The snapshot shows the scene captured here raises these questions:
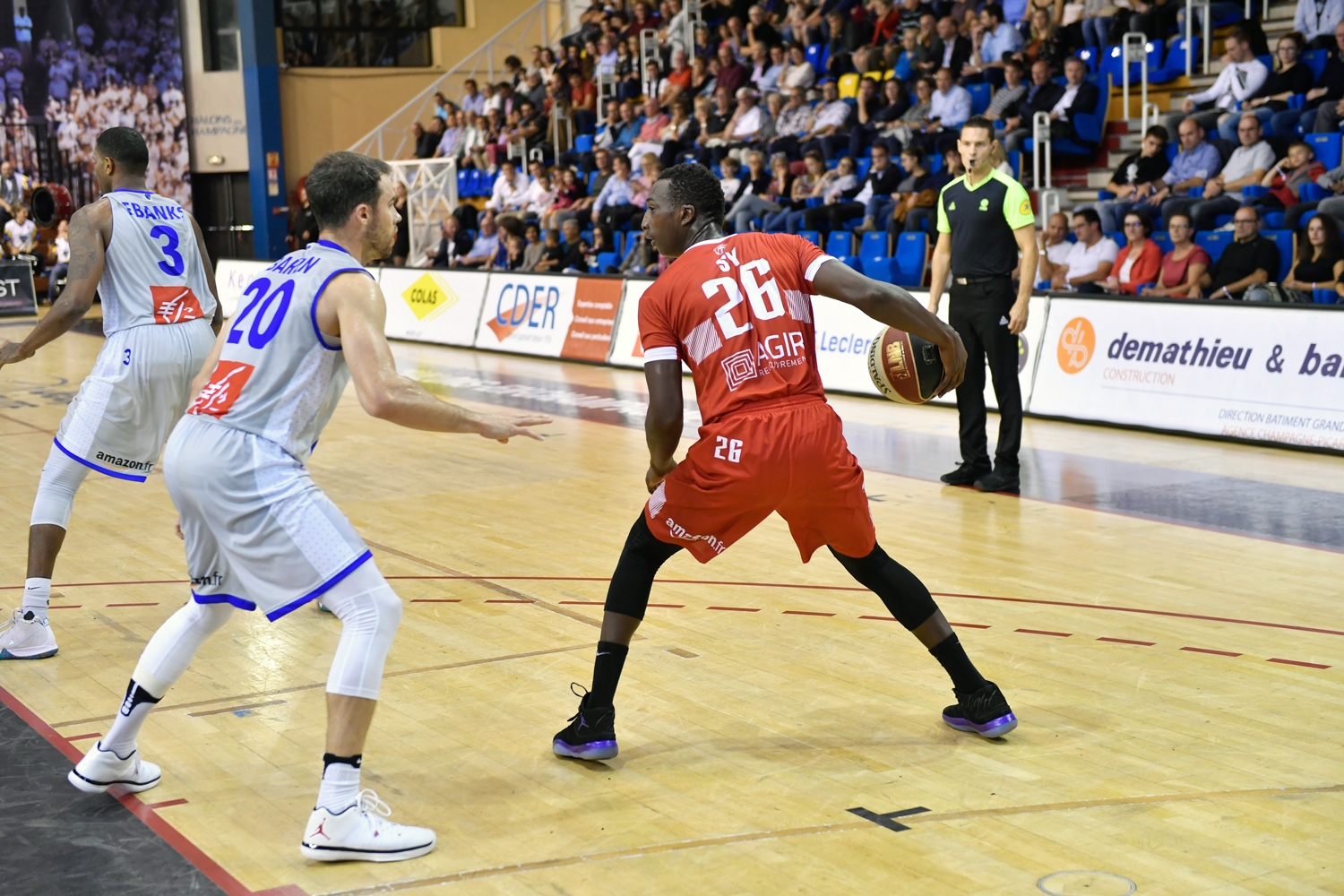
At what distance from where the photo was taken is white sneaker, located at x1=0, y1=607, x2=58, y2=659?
18.0 feet

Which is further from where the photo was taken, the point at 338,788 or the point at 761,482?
the point at 761,482

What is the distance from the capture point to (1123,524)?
7734 mm

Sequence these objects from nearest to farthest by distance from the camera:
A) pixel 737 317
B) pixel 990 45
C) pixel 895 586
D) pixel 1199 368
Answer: pixel 737 317, pixel 895 586, pixel 1199 368, pixel 990 45

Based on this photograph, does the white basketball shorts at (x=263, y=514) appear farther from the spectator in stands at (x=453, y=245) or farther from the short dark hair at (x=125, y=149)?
the spectator in stands at (x=453, y=245)

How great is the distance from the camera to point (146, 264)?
5809 millimetres

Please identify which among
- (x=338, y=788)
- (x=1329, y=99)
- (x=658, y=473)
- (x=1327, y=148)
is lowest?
(x=338, y=788)

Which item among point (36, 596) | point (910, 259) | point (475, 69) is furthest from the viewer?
point (475, 69)

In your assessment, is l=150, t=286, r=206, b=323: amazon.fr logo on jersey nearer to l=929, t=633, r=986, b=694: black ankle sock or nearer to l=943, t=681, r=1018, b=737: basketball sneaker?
l=929, t=633, r=986, b=694: black ankle sock

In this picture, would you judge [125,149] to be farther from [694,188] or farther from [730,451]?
[730,451]

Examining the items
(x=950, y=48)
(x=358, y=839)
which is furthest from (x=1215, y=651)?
(x=950, y=48)

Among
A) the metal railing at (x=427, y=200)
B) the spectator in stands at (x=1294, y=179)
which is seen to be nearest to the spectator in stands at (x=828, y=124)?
the spectator in stands at (x=1294, y=179)

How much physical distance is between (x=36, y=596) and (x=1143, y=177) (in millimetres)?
11032

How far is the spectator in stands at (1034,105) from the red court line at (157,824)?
1236cm

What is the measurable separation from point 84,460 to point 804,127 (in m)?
13.5
